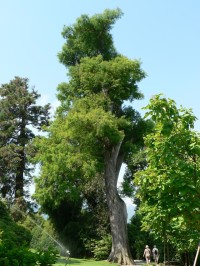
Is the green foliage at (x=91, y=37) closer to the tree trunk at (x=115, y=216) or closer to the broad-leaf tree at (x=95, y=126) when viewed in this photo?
the broad-leaf tree at (x=95, y=126)

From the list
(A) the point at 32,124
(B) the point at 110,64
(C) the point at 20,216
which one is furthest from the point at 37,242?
(A) the point at 32,124

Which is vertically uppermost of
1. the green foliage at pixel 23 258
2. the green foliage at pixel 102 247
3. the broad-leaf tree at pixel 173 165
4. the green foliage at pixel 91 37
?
the green foliage at pixel 91 37

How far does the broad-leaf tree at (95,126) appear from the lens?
861 inches

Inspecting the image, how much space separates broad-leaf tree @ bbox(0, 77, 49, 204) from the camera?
116ft

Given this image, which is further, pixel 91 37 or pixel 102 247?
pixel 91 37

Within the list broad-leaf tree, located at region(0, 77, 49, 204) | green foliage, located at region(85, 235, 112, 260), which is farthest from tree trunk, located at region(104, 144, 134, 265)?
broad-leaf tree, located at region(0, 77, 49, 204)

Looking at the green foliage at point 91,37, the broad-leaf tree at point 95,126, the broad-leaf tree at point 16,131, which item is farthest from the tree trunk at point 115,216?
the broad-leaf tree at point 16,131

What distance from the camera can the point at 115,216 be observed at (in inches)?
895

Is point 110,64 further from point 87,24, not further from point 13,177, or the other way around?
point 13,177

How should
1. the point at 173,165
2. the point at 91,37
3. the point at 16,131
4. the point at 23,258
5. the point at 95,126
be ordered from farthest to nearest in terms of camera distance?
the point at 16,131, the point at 91,37, the point at 95,126, the point at 173,165, the point at 23,258

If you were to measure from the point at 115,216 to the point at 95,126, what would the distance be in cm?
583

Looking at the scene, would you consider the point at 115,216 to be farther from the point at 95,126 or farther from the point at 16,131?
the point at 16,131

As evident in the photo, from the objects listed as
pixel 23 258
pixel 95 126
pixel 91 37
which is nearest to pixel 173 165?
pixel 23 258

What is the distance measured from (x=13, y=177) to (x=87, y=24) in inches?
695
